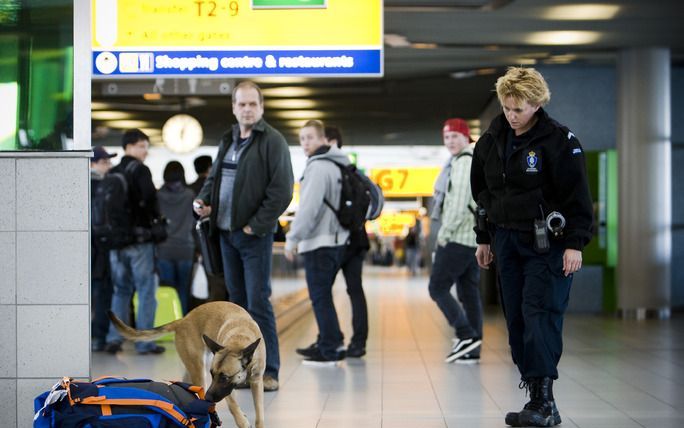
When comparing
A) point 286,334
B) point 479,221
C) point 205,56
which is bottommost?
point 286,334

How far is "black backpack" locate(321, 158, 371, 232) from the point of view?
26.3 ft

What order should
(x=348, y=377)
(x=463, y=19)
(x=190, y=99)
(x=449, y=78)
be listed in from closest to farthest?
(x=348, y=377)
(x=463, y=19)
(x=449, y=78)
(x=190, y=99)

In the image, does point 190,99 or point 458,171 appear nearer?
point 458,171

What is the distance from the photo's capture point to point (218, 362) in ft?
15.0

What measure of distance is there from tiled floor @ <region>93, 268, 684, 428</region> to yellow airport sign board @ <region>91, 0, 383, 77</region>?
2.17 m

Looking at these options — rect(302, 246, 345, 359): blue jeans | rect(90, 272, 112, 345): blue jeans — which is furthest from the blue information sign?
rect(90, 272, 112, 345): blue jeans

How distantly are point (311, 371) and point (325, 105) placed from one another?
1162cm

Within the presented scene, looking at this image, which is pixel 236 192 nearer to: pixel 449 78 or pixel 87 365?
pixel 87 365

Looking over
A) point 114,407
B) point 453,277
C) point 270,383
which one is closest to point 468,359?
point 453,277

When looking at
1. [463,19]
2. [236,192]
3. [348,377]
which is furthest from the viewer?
[463,19]

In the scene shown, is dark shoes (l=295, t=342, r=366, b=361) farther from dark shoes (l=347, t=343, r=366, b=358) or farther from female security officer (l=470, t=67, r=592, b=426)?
female security officer (l=470, t=67, r=592, b=426)

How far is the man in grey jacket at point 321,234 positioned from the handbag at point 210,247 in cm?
120

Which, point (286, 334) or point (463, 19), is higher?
point (463, 19)

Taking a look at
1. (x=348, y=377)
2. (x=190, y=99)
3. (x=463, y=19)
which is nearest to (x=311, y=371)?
(x=348, y=377)
